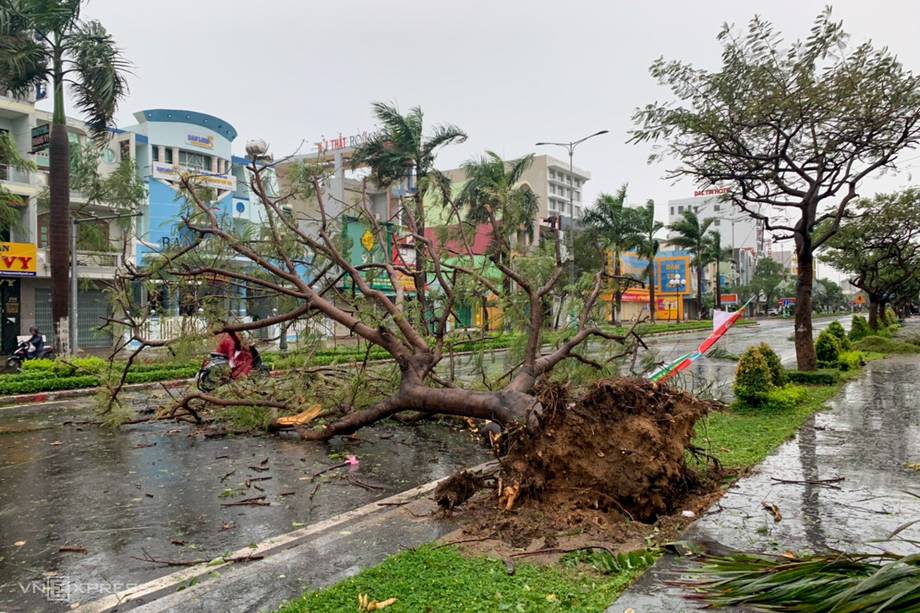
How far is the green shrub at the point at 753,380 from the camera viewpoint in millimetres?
10156

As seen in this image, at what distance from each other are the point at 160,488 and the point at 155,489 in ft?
0.15

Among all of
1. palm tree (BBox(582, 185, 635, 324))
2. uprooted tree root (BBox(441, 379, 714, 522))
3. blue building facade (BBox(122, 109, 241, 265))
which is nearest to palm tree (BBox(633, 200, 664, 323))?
palm tree (BBox(582, 185, 635, 324))

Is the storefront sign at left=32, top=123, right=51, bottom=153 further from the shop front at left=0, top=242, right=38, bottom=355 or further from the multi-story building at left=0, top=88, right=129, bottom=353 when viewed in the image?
the shop front at left=0, top=242, right=38, bottom=355

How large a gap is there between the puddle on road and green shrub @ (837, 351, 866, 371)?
36.9ft

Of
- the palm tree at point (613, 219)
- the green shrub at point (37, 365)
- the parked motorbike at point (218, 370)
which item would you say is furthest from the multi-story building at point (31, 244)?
the palm tree at point (613, 219)

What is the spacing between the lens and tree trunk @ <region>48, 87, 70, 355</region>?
16516 millimetres

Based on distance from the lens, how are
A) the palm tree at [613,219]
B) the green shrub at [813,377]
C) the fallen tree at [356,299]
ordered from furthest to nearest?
the palm tree at [613,219] < the green shrub at [813,377] < the fallen tree at [356,299]

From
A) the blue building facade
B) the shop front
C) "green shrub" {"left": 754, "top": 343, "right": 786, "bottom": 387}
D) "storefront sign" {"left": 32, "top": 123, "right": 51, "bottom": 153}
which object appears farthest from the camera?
the blue building facade

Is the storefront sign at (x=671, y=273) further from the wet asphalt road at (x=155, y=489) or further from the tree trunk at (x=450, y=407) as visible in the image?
the tree trunk at (x=450, y=407)

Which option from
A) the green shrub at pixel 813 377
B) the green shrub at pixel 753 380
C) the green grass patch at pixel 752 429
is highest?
the green shrub at pixel 753 380

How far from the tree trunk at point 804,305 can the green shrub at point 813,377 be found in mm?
549

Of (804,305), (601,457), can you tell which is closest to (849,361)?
(804,305)

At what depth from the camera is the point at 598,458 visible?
5.01 m

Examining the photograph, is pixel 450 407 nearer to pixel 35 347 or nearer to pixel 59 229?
pixel 59 229
